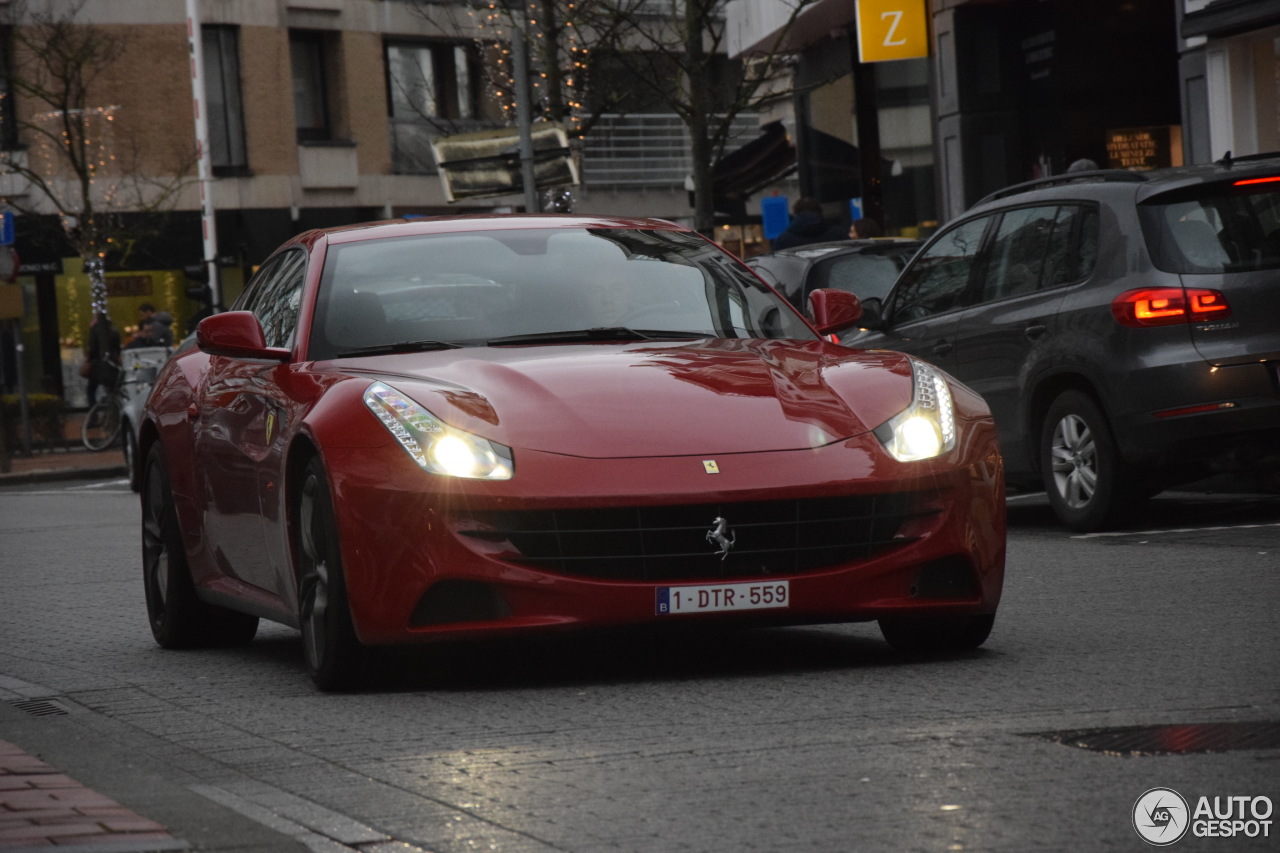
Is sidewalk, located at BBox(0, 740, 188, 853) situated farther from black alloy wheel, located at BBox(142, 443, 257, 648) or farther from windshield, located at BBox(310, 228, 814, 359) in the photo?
black alloy wheel, located at BBox(142, 443, 257, 648)

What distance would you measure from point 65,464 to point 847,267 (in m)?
16.9

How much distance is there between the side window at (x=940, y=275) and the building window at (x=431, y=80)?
112 feet

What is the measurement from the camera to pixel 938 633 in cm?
701

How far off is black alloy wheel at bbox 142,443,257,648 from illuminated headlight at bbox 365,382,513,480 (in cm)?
219

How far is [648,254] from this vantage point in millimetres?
7961

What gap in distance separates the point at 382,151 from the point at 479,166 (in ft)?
69.3

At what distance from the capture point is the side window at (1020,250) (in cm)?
1183

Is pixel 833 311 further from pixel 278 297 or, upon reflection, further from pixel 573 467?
pixel 278 297

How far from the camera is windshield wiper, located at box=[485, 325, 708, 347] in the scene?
7375 mm

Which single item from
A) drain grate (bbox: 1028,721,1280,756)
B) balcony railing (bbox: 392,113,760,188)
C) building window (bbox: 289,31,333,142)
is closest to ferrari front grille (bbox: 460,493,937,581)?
drain grate (bbox: 1028,721,1280,756)

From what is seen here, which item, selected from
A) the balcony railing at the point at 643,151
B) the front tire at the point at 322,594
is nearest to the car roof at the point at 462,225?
the front tire at the point at 322,594

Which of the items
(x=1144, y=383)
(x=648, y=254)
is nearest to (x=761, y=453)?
(x=648, y=254)

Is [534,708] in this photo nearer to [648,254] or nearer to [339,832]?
[339,832]

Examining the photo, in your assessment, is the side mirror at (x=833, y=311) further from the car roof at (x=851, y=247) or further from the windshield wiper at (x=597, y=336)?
the car roof at (x=851, y=247)
